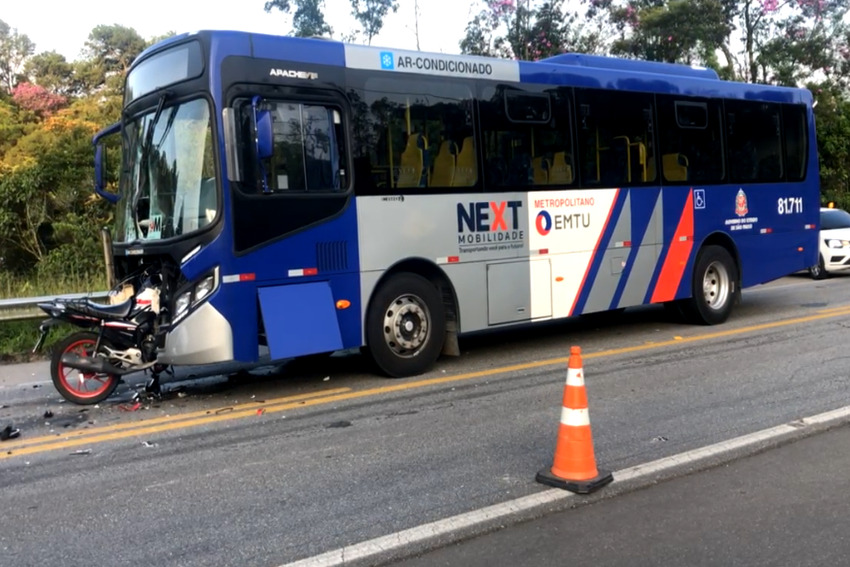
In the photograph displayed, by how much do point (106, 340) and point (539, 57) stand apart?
1735cm

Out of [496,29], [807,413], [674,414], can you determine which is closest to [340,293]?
[674,414]

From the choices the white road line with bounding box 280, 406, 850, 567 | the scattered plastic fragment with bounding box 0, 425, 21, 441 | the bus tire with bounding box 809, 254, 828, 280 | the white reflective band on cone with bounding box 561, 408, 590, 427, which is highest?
the bus tire with bounding box 809, 254, 828, 280

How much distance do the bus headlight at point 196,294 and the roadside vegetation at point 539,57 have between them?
8.38 meters

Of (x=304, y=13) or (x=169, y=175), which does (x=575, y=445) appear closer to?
(x=169, y=175)

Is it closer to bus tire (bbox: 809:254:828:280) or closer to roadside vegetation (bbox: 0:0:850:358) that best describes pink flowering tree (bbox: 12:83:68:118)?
roadside vegetation (bbox: 0:0:850:358)

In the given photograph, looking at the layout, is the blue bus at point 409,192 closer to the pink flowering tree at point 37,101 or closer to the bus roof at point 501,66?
the bus roof at point 501,66

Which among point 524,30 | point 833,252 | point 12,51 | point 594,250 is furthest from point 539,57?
point 12,51

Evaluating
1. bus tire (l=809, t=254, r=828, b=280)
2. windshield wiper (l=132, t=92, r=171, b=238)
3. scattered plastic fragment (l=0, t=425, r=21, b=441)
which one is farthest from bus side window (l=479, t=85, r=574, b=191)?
bus tire (l=809, t=254, r=828, b=280)

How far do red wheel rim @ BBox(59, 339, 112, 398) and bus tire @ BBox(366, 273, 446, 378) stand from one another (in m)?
2.57

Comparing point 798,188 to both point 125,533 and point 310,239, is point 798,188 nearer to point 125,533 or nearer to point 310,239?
point 310,239

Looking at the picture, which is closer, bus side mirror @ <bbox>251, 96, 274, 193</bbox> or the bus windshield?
bus side mirror @ <bbox>251, 96, 274, 193</bbox>

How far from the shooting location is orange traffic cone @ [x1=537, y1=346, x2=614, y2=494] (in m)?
4.78

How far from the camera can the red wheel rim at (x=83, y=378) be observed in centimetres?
734

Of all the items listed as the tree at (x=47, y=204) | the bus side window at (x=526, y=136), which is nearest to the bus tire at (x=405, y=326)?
the bus side window at (x=526, y=136)
